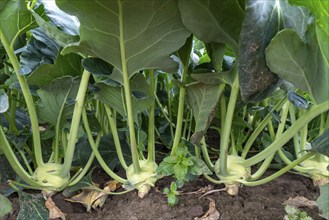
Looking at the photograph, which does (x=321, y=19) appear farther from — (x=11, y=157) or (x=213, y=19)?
(x=11, y=157)

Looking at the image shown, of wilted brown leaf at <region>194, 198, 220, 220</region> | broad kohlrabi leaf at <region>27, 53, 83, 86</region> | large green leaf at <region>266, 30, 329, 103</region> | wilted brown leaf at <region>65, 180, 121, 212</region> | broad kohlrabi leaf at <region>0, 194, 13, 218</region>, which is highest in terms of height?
large green leaf at <region>266, 30, 329, 103</region>

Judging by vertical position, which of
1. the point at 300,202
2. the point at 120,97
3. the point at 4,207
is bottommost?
the point at 300,202

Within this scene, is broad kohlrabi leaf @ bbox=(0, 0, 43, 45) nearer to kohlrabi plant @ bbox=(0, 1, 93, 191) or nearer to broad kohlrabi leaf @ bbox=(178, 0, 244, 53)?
kohlrabi plant @ bbox=(0, 1, 93, 191)

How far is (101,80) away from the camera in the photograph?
80 centimetres

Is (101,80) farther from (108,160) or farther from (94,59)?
(108,160)

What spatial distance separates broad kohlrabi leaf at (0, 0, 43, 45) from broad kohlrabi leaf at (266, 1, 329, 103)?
0.45 meters

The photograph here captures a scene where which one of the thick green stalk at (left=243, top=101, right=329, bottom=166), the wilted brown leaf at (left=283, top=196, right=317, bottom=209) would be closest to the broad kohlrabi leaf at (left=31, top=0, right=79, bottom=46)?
the thick green stalk at (left=243, top=101, right=329, bottom=166)

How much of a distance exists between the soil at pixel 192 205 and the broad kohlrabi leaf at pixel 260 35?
0.90 feet

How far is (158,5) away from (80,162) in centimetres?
47

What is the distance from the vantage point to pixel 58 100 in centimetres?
81

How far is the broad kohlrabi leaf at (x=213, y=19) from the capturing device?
2.01ft

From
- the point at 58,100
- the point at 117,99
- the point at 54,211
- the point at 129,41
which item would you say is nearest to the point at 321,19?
the point at 129,41

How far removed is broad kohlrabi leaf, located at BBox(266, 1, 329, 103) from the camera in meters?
0.56

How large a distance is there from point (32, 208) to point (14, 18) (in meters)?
0.37
